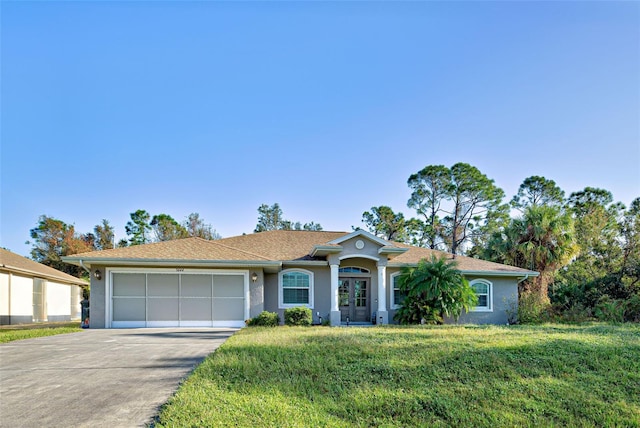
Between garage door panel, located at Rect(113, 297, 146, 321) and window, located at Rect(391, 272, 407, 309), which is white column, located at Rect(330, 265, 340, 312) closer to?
window, located at Rect(391, 272, 407, 309)

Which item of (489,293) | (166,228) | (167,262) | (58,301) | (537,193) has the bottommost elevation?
(58,301)

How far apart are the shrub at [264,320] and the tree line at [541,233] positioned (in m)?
9.76

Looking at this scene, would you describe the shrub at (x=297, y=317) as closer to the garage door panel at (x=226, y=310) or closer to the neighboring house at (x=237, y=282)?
the neighboring house at (x=237, y=282)

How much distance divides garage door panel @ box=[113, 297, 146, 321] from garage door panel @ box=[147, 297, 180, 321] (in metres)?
0.26

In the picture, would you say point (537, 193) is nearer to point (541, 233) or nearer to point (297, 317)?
point (541, 233)

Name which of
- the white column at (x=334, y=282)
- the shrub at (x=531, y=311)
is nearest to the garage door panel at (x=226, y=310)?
the white column at (x=334, y=282)

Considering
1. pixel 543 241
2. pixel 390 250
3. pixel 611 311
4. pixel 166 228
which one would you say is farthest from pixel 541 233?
pixel 166 228

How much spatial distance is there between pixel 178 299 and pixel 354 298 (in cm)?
662

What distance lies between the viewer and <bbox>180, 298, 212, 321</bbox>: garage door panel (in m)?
16.2

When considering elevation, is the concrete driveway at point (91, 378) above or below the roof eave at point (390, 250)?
below

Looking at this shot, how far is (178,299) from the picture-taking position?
53.3 ft

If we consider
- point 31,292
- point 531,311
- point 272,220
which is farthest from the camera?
point 272,220

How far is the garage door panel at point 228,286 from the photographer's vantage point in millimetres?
16422

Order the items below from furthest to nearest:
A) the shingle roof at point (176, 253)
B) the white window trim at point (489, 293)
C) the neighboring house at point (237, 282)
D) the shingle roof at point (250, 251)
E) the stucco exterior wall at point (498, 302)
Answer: the white window trim at point (489, 293) → the stucco exterior wall at point (498, 302) → the neighboring house at point (237, 282) → the shingle roof at point (250, 251) → the shingle roof at point (176, 253)
